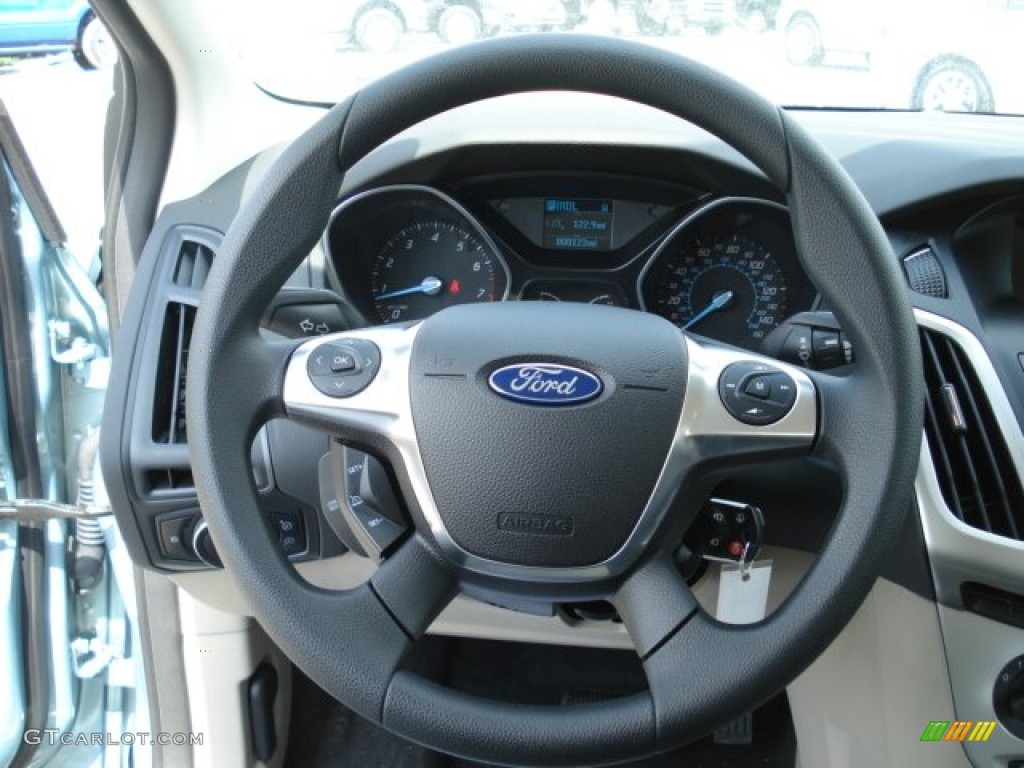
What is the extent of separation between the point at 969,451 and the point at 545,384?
572mm

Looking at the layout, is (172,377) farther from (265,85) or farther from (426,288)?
(265,85)

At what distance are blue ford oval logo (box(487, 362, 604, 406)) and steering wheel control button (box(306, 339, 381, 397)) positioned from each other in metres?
0.12

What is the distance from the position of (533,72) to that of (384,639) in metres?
0.50

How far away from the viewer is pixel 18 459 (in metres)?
1.46

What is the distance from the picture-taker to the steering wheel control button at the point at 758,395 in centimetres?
80

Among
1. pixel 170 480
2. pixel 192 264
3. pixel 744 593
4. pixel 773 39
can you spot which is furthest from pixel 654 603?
pixel 773 39

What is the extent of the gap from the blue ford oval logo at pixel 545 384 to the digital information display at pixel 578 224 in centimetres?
53

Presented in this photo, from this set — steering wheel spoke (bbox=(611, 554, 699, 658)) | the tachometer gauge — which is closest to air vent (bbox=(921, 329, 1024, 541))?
steering wheel spoke (bbox=(611, 554, 699, 658))

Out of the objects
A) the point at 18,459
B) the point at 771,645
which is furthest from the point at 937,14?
the point at 18,459

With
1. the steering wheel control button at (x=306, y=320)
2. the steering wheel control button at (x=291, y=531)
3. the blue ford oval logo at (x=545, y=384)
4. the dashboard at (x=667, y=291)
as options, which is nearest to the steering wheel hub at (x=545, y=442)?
the blue ford oval logo at (x=545, y=384)

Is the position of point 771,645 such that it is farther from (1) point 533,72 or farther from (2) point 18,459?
(2) point 18,459

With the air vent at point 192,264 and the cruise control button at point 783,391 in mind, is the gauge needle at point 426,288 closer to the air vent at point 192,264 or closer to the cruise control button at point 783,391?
the air vent at point 192,264

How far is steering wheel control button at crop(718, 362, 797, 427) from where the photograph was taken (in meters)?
0.80

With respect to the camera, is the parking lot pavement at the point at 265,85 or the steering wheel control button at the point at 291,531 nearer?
the steering wheel control button at the point at 291,531
